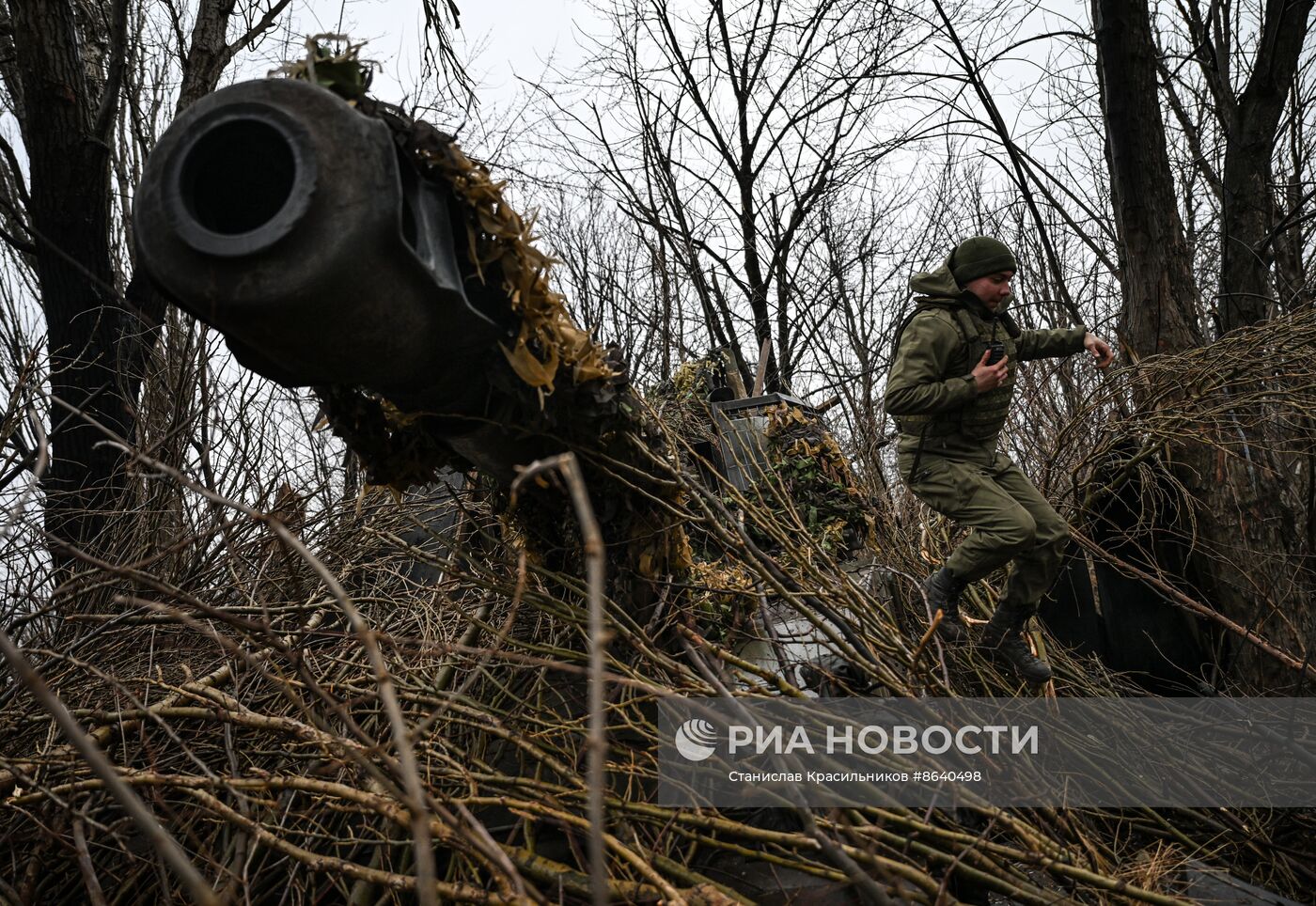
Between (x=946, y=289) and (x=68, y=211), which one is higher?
(x=68, y=211)

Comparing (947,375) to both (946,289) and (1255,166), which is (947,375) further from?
(1255,166)

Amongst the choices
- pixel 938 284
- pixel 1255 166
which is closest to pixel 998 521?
pixel 938 284

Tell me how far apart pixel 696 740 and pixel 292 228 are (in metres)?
1.81

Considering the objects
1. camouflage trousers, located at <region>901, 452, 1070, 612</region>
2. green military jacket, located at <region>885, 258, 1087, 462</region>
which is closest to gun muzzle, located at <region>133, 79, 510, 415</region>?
green military jacket, located at <region>885, 258, 1087, 462</region>

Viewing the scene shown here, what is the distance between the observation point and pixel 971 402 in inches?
162

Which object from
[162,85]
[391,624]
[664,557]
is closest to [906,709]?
[664,557]

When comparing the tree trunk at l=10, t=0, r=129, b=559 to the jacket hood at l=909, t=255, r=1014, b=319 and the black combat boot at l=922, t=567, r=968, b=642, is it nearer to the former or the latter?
the jacket hood at l=909, t=255, r=1014, b=319

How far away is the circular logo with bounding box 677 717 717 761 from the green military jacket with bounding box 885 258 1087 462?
168cm

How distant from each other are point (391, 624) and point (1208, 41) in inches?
302

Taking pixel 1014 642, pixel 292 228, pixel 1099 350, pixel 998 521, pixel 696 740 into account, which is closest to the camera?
pixel 292 228

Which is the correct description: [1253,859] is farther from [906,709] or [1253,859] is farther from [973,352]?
[973,352]

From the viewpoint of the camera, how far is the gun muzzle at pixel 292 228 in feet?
6.72

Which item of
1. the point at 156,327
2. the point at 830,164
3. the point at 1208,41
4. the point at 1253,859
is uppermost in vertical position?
the point at 830,164

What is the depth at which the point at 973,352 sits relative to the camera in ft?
13.6
